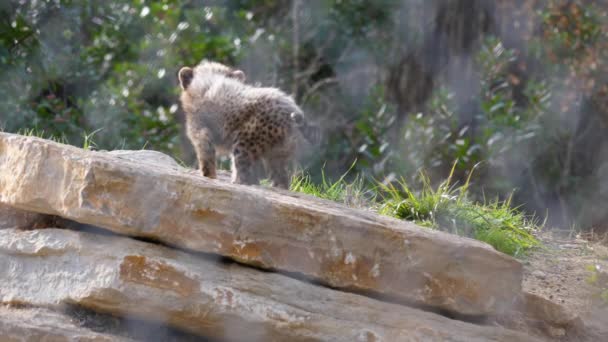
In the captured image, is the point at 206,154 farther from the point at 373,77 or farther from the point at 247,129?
the point at 373,77

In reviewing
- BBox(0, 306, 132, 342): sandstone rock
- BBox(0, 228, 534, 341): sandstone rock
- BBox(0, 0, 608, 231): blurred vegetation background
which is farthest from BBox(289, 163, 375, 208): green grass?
BBox(0, 0, 608, 231): blurred vegetation background

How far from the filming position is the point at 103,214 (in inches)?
117

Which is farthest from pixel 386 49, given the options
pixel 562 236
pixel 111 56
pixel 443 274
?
pixel 443 274

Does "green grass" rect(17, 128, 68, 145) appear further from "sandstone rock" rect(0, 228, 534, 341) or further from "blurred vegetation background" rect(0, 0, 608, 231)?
"sandstone rock" rect(0, 228, 534, 341)

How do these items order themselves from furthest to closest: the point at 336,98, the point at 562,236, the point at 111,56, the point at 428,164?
the point at 336,98 → the point at 111,56 → the point at 428,164 → the point at 562,236

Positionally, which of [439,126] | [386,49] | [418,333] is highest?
[386,49]

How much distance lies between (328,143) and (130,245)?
5.14 metres

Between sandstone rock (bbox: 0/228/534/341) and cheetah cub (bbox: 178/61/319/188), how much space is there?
842 mm

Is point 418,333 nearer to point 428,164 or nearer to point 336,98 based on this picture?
point 428,164

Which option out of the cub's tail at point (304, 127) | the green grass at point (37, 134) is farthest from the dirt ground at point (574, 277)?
the green grass at point (37, 134)

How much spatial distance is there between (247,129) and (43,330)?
4.36 ft

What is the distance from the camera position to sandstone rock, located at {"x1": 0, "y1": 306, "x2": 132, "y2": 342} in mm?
2932

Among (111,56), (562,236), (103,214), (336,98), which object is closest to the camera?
(103,214)

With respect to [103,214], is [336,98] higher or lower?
higher
